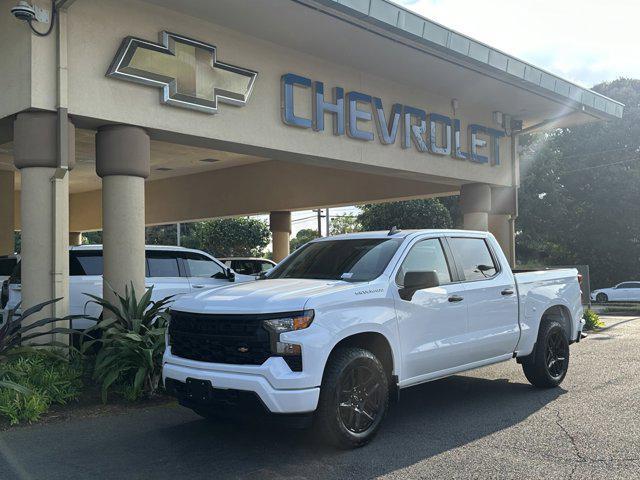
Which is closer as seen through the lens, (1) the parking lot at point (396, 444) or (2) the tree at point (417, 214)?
(1) the parking lot at point (396, 444)

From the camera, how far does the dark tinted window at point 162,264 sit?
10.9 m

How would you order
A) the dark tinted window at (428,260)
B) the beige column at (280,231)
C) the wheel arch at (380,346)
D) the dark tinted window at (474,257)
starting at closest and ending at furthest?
the wheel arch at (380,346), the dark tinted window at (428,260), the dark tinted window at (474,257), the beige column at (280,231)

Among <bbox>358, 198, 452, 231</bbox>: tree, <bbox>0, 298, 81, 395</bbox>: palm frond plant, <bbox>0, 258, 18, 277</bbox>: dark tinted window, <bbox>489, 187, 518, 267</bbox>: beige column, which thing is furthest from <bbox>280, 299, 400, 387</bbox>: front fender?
<bbox>358, 198, 452, 231</bbox>: tree

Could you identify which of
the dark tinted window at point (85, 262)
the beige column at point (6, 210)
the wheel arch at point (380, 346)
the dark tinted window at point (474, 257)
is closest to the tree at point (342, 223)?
the beige column at point (6, 210)

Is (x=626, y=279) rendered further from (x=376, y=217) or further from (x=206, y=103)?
(x=206, y=103)

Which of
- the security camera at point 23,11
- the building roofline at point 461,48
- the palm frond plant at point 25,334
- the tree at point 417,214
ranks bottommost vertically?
the palm frond plant at point 25,334

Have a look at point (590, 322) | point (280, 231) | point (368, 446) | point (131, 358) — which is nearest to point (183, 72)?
point (131, 358)

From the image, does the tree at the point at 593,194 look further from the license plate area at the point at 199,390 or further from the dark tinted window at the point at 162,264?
A: the license plate area at the point at 199,390

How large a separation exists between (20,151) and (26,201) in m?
0.61

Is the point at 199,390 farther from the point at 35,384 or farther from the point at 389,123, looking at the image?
the point at 389,123

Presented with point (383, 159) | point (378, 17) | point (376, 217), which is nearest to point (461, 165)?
point (383, 159)

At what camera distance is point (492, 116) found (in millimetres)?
14859

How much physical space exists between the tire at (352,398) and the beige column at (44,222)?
4268 millimetres

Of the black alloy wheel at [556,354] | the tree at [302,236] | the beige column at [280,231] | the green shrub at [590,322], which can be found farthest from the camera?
the tree at [302,236]
